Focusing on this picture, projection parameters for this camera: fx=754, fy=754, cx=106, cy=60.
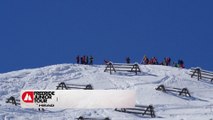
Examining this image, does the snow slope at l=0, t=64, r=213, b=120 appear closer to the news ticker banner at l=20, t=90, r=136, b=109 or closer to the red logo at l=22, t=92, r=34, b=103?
the news ticker banner at l=20, t=90, r=136, b=109

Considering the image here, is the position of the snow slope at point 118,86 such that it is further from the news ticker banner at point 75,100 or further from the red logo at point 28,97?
the red logo at point 28,97

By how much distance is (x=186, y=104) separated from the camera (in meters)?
43.3

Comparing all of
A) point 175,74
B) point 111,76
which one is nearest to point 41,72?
point 111,76

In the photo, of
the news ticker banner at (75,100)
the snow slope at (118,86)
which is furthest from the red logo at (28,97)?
the snow slope at (118,86)

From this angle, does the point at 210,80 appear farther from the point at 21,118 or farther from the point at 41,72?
the point at 21,118

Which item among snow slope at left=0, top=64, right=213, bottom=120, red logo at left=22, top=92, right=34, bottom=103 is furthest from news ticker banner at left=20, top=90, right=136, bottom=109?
snow slope at left=0, top=64, right=213, bottom=120

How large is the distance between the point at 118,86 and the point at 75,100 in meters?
7.28

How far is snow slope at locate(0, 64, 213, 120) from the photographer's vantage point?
129 feet

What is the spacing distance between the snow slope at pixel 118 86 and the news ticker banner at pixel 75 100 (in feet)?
1.38

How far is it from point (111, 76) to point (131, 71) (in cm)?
193

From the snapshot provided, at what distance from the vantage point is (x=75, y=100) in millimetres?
40844

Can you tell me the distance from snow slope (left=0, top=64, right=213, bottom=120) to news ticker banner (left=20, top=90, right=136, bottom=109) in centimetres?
42

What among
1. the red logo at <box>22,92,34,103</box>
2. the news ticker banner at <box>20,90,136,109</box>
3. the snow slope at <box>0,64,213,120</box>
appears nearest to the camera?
the news ticker banner at <box>20,90,136,109</box>

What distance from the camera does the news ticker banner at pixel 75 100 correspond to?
127 feet
